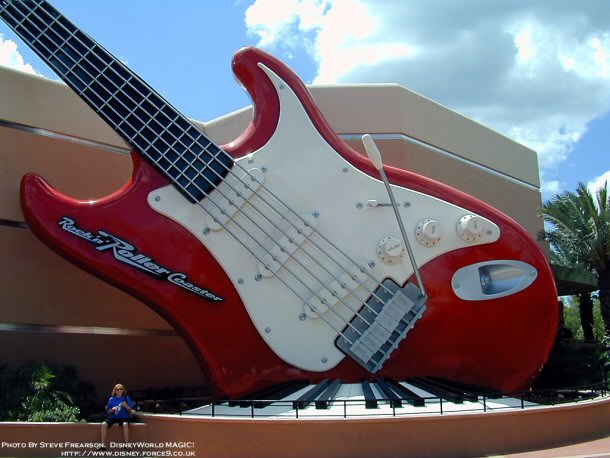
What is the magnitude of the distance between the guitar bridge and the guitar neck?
3.03m

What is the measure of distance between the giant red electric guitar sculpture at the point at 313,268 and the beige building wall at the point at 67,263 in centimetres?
242

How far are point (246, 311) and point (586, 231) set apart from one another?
9.97 metres

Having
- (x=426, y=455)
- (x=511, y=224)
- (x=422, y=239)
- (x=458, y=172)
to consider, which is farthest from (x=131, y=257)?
(x=458, y=172)

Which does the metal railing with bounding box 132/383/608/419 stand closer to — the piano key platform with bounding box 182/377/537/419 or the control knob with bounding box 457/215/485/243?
the piano key platform with bounding box 182/377/537/419

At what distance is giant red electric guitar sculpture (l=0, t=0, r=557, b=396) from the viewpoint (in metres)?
10.3

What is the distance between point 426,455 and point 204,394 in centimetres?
647

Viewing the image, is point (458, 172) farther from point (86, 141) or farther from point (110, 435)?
point (110, 435)

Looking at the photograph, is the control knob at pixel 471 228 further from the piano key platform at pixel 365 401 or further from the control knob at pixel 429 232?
the piano key platform at pixel 365 401

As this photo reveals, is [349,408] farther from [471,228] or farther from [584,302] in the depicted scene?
[584,302]

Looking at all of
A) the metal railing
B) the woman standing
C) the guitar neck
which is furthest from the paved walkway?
the guitar neck

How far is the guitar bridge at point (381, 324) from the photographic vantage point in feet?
33.2

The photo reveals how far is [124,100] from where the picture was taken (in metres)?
11.3

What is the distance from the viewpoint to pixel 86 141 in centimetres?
1371

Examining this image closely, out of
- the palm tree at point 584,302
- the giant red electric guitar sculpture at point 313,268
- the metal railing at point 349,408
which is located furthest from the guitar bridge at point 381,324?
the palm tree at point 584,302
